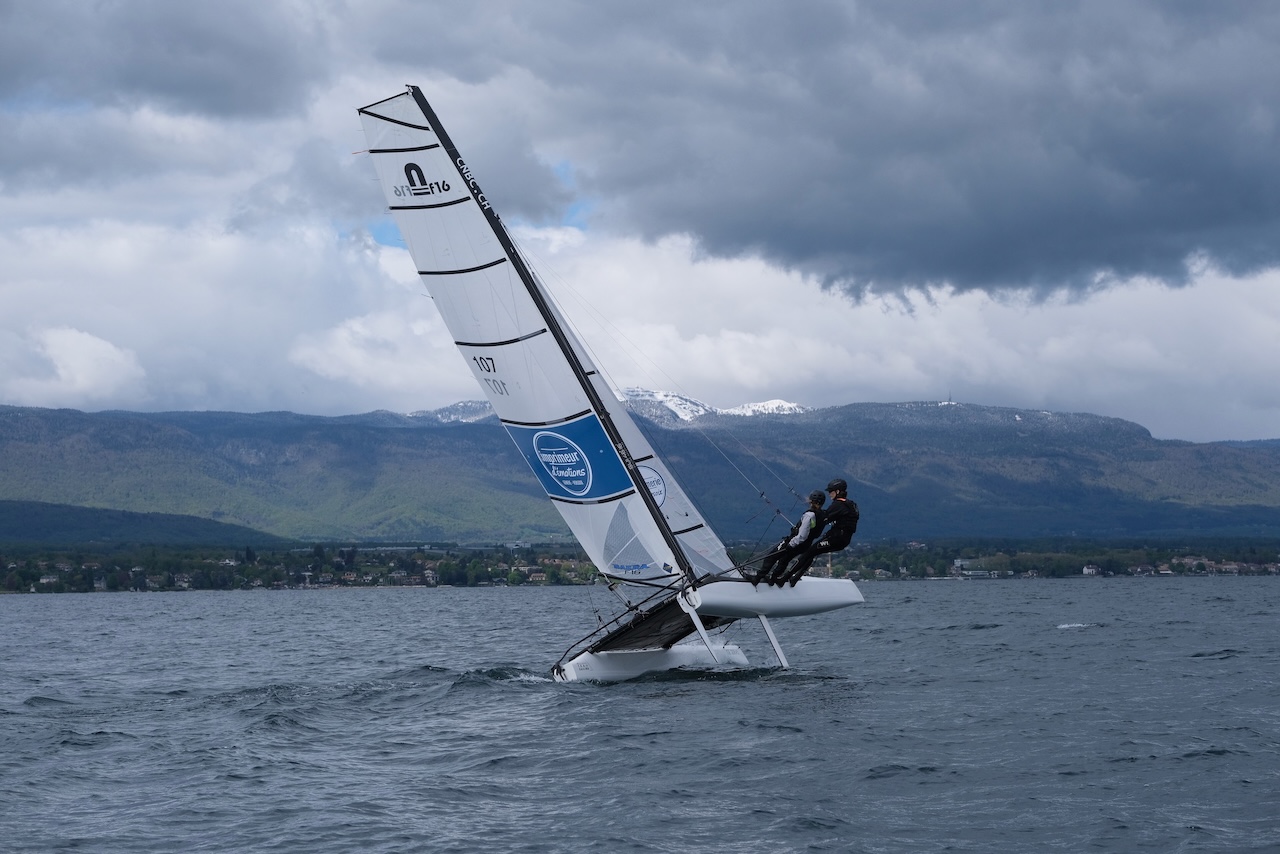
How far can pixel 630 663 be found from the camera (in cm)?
2766

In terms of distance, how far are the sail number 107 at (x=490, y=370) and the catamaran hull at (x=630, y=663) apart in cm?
584

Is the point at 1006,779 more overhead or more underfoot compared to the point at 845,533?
more underfoot

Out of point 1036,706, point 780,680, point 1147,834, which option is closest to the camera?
point 1147,834

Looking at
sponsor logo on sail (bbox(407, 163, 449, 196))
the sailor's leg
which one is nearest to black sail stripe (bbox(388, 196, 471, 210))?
sponsor logo on sail (bbox(407, 163, 449, 196))

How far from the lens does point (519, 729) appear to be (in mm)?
21719

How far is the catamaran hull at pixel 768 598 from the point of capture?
24.1 meters

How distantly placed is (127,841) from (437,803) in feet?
11.6

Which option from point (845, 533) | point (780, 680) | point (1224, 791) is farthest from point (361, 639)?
point (1224, 791)

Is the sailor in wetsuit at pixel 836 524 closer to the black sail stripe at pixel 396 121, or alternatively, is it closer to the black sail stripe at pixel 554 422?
the black sail stripe at pixel 554 422

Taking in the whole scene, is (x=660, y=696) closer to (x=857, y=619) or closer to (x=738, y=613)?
(x=738, y=613)

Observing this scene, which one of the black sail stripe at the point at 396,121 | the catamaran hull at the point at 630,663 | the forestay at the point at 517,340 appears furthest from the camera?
the catamaran hull at the point at 630,663

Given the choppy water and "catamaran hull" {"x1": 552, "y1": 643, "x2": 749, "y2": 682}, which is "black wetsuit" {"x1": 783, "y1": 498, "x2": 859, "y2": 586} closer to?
the choppy water

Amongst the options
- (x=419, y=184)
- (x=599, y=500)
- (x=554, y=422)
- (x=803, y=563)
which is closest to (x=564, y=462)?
(x=554, y=422)

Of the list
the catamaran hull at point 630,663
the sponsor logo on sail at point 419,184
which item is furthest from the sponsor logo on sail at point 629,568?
the sponsor logo on sail at point 419,184
